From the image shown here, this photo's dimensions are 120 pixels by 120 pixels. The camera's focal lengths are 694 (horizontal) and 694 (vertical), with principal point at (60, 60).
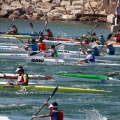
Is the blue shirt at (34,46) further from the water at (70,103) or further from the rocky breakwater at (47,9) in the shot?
the rocky breakwater at (47,9)

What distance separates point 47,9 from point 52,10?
786 mm

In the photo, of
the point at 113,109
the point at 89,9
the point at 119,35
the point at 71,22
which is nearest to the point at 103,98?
the point at 113,109

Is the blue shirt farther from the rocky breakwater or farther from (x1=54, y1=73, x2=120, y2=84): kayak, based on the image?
the rocky breakwater

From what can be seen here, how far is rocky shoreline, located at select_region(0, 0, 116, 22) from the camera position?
84062 millimetres

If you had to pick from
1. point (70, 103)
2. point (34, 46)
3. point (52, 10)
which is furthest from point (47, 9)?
point (70, 103)

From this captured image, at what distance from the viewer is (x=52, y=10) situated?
8694cm

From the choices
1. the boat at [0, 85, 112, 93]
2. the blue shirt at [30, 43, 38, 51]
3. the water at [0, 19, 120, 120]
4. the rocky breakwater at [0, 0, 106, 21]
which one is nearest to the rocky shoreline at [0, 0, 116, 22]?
the rocky breakwater at [0, 0, 106, 21]

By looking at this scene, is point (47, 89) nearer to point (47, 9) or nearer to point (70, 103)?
point (70, 103)

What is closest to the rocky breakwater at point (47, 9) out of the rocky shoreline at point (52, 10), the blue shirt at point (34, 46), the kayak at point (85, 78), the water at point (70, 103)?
the rocky shoreline at point (52, 10)

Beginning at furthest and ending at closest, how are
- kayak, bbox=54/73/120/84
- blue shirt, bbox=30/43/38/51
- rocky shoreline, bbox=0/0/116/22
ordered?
rocky shoreline, bbox=0/0/116/22, blue shirt, bbox=30/43/38/51, kayak, bbox=54/73/120/84

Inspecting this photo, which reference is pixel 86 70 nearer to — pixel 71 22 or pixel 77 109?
pixel 77 109

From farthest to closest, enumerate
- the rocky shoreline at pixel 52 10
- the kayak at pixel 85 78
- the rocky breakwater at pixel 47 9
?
the rocky breakwater at pixel 47 9
the rocky shoreline at pixel 52 10
the kayak at pixel 85 78

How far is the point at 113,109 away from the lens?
91.8 ft

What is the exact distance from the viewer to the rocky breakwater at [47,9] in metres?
85.0
